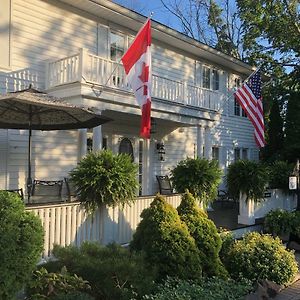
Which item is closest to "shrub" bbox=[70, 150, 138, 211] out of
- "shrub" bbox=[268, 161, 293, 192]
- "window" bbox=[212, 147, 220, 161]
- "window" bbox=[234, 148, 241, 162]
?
"shrub" bbox=[268, 161, 293, 192]

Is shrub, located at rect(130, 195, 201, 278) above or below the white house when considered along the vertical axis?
below

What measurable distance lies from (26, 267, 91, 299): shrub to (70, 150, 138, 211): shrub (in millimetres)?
2215

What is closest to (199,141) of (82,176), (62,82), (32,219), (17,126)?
(62,82)

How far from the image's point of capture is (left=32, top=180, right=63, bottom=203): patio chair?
9984 mm

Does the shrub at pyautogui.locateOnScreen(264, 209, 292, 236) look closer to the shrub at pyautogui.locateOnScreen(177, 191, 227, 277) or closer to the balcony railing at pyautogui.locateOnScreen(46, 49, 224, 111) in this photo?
the shrub at pyautogui.locateOnScreen(177, 191, 227, 277)

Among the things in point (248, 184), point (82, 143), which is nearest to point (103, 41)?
point (82, 143)

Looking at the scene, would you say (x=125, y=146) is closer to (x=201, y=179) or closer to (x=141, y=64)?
(x=141, y=64)

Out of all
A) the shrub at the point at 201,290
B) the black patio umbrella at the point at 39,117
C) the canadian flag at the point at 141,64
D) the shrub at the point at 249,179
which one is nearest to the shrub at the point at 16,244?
the shrub at the point at 201,290

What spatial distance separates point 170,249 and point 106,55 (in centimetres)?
874

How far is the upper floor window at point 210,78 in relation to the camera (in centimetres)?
1734

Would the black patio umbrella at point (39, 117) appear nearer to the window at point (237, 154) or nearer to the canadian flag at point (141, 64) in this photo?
the canadian flag at point (141, 64)

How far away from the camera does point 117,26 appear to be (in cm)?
1282

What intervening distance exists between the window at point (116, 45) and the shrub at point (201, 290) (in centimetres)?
919

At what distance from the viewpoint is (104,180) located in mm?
6289
